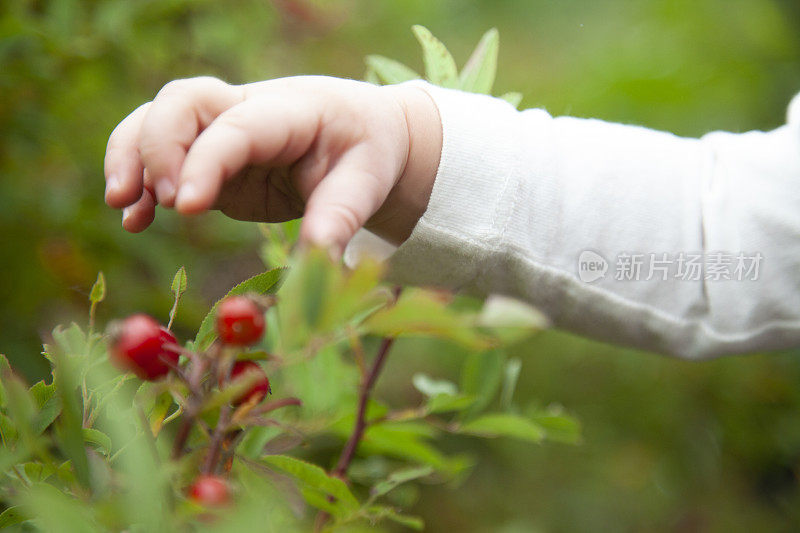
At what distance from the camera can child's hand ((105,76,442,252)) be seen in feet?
1.41

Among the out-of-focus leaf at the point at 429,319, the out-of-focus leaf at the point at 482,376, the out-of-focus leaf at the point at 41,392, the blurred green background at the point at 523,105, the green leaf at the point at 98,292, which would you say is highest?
the out-of-focus leaf at the point at 429,319

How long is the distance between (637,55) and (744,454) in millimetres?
1449

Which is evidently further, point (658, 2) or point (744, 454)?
point (658, 2)

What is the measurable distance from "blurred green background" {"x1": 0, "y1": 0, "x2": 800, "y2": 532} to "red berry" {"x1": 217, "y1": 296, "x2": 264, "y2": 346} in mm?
182

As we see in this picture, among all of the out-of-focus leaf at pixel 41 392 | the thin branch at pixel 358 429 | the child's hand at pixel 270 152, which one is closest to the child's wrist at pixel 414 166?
the child's hand at pixel 270 152

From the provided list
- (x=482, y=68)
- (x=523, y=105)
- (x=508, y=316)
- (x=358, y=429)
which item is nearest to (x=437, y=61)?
(x=482, y=68)

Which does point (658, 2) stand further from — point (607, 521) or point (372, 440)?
point (372, 440)

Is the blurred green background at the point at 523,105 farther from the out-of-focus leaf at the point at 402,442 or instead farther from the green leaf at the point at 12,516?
the green leaf at the point at 12,516

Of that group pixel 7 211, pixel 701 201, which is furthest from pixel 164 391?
pixel 7 211

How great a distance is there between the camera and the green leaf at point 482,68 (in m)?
0.69

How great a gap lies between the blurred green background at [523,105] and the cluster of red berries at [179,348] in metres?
0.17

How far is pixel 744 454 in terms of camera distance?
5.36ft

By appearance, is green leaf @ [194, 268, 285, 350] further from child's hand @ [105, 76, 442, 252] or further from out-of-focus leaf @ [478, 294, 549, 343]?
out-of-focus leaf @ [478, 294, 549, 343]
